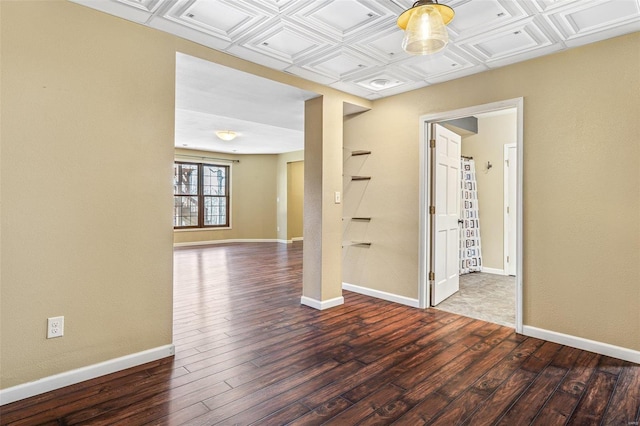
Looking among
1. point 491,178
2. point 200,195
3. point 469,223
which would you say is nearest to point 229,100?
point 469,223

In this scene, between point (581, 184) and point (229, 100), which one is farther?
point (229, 100)

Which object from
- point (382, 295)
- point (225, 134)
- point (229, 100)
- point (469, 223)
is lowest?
point (382, 295)

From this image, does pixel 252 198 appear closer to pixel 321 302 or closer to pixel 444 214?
pixel 321 302

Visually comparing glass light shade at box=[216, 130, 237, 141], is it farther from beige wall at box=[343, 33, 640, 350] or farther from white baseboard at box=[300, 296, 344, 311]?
beige wall at box=[343, 33, 640, 350]

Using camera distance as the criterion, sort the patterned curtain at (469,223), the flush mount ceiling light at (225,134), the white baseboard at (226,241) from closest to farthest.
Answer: the patterned curtain at (469,223) → the flush mount ceiling light at (225,134) → the white baseboard at (226,241)

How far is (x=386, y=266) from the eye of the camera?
4223 mm

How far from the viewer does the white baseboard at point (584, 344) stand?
2.60 metres

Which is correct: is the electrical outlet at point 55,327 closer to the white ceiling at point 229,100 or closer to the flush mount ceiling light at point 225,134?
the white ceiling at point 229,100

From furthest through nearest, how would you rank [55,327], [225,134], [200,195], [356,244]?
[200,195] < [225,134] < [356,244] < [55,327]

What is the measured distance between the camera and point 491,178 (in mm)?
5863

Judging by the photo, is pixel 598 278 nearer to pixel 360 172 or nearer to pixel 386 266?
pixel 386 266

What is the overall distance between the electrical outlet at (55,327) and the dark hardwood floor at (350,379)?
340 mm

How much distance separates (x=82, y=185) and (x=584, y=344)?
12.9 ft

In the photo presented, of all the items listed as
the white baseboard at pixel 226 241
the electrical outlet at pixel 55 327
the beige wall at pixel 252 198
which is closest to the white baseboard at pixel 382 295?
the electrical outlet at pixel 55 327
